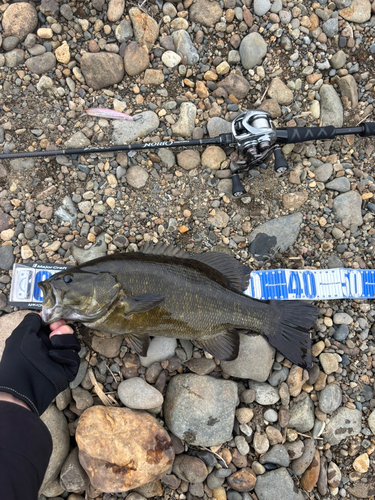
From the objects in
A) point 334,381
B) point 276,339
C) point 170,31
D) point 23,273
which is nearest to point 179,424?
point 276,339

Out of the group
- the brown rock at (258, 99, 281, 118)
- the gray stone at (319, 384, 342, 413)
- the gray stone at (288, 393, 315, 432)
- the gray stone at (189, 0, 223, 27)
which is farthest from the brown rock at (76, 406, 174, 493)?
the gray stone at (189, 0, 223, 27)

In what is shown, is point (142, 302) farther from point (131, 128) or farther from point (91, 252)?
point (131, 128)

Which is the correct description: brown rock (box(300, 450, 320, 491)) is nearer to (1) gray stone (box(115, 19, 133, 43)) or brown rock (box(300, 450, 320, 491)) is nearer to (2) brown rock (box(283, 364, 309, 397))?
(2) brown rock (box(283, 364, 309, 397))

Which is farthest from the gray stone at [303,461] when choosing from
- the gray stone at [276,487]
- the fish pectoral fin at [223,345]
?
the fish pectoral fin at [223,345]

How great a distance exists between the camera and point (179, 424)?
3836 mm

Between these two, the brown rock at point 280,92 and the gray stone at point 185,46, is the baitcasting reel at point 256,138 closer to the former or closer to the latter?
the brown rock at point 280,92

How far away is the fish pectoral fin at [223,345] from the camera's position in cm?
382

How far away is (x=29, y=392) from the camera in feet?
10.9

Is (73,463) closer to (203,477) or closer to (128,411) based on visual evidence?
(128,411)

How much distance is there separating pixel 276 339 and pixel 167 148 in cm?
277

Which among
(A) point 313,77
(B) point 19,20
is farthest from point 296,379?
(B) point 19,20

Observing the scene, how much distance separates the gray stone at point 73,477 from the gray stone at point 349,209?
4.38 m

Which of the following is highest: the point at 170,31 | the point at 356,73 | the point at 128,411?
the point at 170,31

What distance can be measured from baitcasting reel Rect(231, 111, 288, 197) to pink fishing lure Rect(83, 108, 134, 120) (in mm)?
1451
